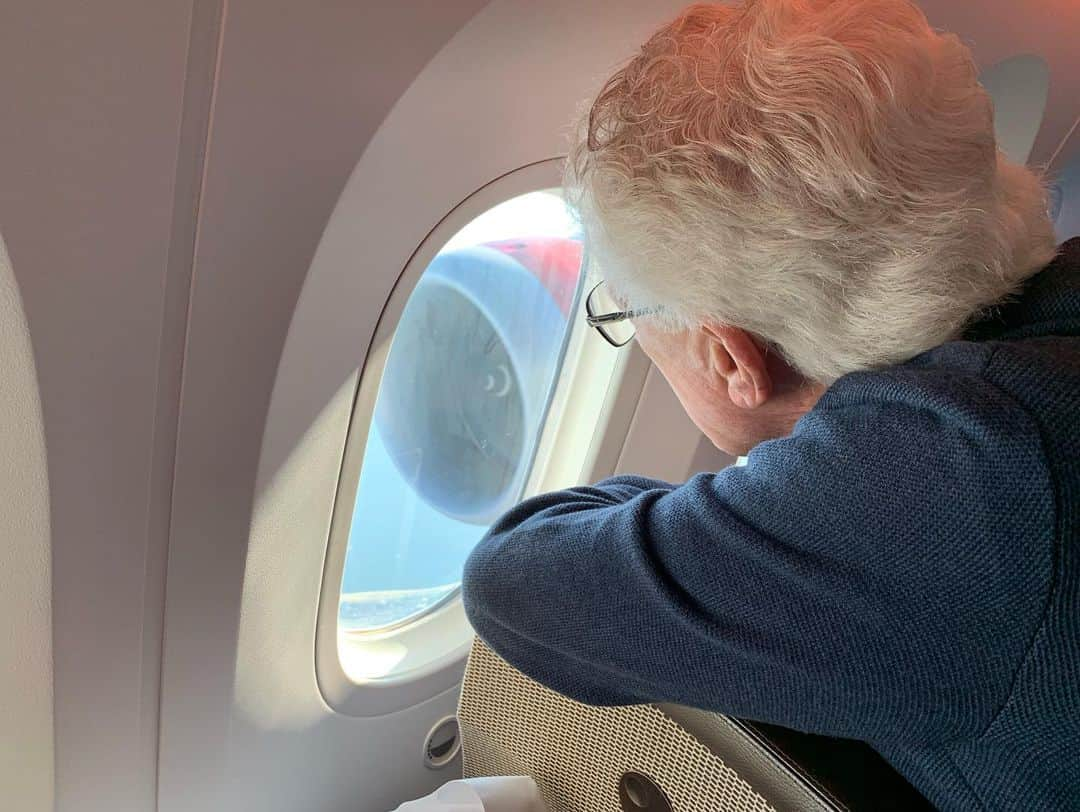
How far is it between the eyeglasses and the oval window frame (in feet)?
0.60

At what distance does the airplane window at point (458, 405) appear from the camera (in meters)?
1.40

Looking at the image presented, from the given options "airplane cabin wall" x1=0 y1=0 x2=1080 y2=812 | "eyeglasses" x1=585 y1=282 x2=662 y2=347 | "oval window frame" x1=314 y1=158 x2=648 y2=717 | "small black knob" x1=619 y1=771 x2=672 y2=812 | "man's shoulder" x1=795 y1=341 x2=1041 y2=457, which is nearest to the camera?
"man's shoulder" x1=795 y1=341 x2=1041 y2=457

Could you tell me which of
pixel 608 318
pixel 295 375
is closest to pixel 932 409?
pixel 608 318

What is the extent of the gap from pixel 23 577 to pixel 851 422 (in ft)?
2.85

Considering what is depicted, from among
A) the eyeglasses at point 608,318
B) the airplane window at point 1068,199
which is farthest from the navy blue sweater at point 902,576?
the airplane window at point 1068,199

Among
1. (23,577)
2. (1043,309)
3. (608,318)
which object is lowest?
(23,577)

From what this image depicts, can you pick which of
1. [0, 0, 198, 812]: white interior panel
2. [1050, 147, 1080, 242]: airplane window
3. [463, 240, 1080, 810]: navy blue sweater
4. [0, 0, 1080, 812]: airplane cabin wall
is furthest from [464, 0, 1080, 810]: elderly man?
[1050, 147, 1080, 242]: airplane window

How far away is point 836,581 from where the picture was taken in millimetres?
710

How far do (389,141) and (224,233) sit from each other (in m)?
0.21

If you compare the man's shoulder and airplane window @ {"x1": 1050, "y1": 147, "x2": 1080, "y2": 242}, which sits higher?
airplane window @ {"x1": 1050, "y1": 147, "x2": 1080, "y2": 242}

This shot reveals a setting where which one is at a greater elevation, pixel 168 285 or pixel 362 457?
pixel 168 285

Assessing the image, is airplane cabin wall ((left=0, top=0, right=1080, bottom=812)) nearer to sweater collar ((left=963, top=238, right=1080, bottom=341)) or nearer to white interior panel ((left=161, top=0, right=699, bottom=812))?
white interior panel ((left=161, top=0, right=699, bottom=812))

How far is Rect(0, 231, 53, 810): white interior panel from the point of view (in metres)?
0.85

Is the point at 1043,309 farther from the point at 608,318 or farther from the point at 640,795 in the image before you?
the point at 640,795
